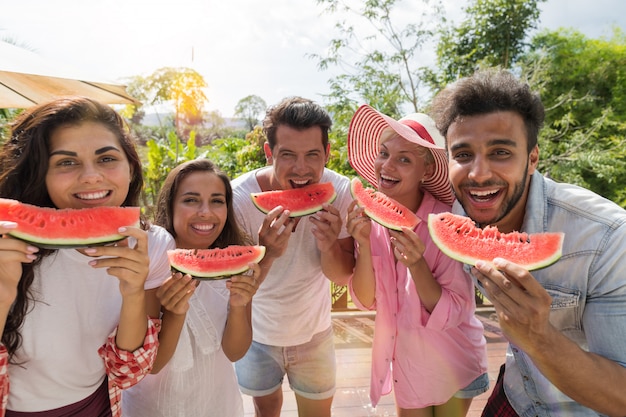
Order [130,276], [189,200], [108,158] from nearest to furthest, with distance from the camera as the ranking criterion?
[130,276], [108,158], [189,200]

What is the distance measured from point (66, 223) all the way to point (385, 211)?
1.76 m

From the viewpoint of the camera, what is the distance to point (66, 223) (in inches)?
67.4

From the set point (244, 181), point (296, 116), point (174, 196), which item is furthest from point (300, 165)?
point (174, 196)

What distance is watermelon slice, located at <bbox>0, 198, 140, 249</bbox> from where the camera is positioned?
1.62 meters

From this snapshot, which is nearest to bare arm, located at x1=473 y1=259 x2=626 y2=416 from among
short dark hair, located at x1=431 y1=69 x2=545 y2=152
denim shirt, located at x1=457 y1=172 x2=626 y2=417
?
denim shirt, located at x1=457 y1=172 x2=626 y2=417

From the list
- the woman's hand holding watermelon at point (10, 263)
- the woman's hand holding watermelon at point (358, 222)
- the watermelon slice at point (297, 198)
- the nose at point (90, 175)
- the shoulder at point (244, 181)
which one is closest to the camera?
the woman's hand holding watermelon at point (10, 263)

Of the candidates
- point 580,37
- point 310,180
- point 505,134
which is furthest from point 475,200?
point 580,37

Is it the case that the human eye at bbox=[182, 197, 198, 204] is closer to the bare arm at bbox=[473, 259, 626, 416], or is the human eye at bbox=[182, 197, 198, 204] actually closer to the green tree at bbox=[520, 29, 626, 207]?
the bare arm at bbox=[473, 259, 626, 416]

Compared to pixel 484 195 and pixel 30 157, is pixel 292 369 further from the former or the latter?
pixel 30 157

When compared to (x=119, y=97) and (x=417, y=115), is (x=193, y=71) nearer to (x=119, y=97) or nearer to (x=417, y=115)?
(x=119, y=97)

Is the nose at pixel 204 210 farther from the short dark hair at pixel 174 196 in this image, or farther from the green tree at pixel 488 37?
the green tree at pixel 488 37

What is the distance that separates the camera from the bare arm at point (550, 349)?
1.53 metres

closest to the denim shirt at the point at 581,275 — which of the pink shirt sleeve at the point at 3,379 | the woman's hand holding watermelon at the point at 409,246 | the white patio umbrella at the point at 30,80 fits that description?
the woman's hand holding watermelon at the point at 409,246

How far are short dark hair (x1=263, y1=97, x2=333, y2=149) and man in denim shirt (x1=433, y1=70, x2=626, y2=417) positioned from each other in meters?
0.95
